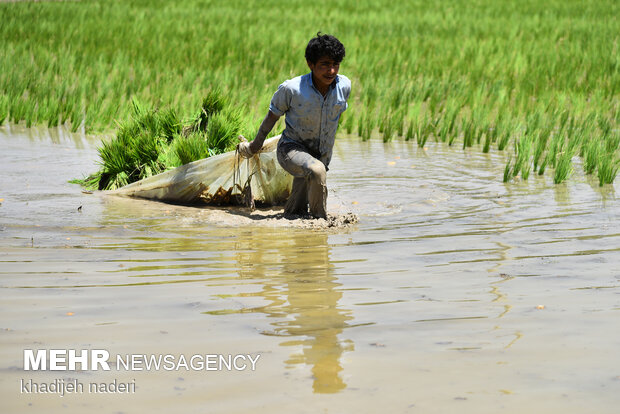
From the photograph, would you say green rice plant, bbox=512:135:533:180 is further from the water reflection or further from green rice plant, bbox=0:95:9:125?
green rice plant, bbox=0:95:9:125

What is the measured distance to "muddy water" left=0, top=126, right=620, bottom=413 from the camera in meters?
2.02

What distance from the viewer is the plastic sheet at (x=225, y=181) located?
482cm

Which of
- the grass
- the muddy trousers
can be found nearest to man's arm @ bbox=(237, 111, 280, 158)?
the muddy trousers

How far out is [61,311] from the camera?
255 cm

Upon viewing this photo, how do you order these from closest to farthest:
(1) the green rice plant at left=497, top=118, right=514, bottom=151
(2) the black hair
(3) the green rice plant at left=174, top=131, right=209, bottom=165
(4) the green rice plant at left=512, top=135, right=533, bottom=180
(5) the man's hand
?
(2) the black hair, (5) the man's hand, (3) the green rice plant at left=174, top=131, right=209, bottom=165, (4) the green rice plant at left=512, top=135, right=533, bottom=180, (1) the green rice plant at left=497, top=118, right=514, bottom=151

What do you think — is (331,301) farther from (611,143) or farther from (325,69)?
(611,143)

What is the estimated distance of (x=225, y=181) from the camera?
192 inches

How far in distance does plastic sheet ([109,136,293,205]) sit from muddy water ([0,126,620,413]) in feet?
0.56

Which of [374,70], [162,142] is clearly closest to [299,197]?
[162,142]

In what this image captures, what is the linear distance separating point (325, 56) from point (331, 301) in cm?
163

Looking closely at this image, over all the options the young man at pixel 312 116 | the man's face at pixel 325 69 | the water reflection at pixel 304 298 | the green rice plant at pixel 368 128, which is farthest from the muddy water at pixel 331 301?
the green rice plant at pixel 368 128

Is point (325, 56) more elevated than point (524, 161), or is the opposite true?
point (325, 56)

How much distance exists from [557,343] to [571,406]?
41cm

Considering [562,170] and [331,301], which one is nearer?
[331,301]
